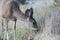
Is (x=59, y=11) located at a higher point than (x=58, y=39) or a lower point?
higher

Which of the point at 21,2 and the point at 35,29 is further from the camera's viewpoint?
the point at 21,2

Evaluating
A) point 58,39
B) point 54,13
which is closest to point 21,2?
point 54,13

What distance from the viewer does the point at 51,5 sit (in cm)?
731

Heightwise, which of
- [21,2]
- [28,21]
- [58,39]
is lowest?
[58,39]

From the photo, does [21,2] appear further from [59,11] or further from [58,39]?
[58,39]

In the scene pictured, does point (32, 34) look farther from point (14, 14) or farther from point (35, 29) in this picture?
point (14, 14)

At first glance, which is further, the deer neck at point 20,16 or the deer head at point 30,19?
the deer neck at point 20,16

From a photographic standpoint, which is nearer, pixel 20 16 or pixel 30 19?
pixel 30 19

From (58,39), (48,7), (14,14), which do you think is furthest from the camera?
(48,7)

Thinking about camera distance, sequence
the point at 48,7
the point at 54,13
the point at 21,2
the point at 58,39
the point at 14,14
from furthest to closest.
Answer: the point at 21,2 < the point at 48,7 < the point at 54,13 < the point at 14,14 < the point at 58,39

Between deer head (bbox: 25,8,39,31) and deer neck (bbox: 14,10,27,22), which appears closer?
deer head (bbox: 25,8,39,31)

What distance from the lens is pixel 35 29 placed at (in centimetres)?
618

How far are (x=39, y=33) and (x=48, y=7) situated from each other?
122cm

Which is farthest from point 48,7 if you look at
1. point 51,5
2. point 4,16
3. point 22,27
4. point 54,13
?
point 4,16
